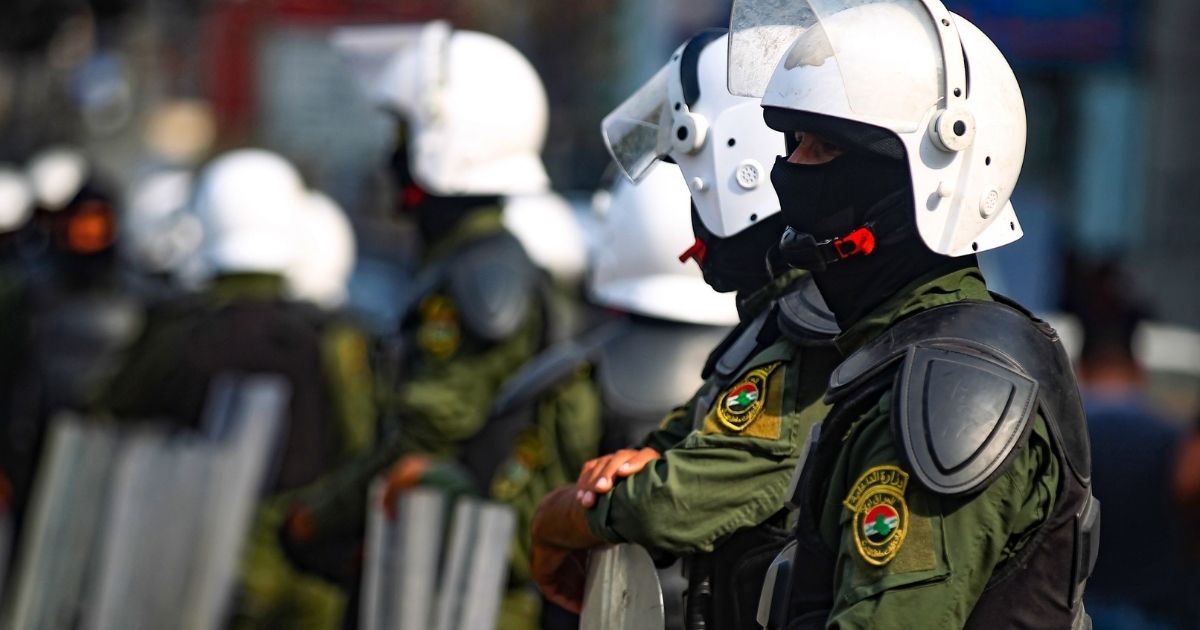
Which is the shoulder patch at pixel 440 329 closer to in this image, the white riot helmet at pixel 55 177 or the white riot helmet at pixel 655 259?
the white riot helmet at pixel 655 259

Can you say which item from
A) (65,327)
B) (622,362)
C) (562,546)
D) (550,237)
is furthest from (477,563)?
(65,327)

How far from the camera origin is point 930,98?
9.38 ft

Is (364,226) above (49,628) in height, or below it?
above

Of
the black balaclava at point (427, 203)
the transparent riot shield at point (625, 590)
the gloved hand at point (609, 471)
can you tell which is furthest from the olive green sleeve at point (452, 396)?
the gloved hand at point (609, 471)

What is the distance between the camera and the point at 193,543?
25.7 ft

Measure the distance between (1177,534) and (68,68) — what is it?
2238 centimetres

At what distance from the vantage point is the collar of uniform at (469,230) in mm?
6125

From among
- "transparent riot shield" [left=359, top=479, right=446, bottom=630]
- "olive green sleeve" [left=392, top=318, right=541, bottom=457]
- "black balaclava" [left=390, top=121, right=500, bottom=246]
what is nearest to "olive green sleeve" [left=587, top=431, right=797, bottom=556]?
"transparent riot shield" [left=359, top=479, right=446, bottom=630]

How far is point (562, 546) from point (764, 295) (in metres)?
0.59

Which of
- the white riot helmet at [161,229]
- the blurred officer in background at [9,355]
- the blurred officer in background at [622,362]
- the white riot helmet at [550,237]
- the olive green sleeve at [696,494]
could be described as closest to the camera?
the olive green sleeve at [696,494]

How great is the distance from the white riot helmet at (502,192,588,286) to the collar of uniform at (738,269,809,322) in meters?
3.65

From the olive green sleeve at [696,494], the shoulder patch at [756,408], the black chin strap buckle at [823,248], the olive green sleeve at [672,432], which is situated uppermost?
the black chin strap buckle at [823,248]

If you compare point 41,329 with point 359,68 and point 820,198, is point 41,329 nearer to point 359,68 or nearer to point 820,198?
point 359,68

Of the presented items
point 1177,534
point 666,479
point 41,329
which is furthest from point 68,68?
point 666,479
